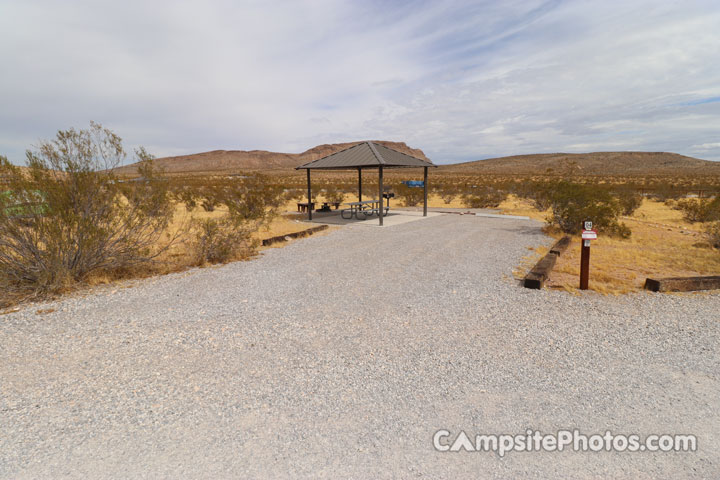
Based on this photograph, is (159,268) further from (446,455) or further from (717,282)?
(717,282)

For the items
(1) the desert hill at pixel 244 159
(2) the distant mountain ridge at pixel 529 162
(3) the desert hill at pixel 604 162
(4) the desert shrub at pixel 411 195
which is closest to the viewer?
(4) the desert shrub at pixel 411 195

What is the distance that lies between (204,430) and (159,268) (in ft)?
15.8

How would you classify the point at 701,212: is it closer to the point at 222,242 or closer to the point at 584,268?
the point at 584,268

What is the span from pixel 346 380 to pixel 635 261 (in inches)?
261

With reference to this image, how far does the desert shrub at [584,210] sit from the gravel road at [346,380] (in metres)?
5.19

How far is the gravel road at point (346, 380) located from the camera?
2084 millimetres

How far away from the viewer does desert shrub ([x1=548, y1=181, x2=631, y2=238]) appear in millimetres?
9461

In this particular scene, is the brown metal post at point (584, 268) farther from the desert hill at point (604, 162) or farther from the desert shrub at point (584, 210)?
the desert hill at point (604, 162)

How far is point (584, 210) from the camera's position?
31.6 feet

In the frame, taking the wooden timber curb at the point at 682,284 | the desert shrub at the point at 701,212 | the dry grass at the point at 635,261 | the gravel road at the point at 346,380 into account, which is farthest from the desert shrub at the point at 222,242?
the desert shrub at the point at 701,212

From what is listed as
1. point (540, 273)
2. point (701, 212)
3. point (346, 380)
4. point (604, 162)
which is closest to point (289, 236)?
point (540, 273)

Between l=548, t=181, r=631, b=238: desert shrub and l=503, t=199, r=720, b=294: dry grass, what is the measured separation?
357 mm

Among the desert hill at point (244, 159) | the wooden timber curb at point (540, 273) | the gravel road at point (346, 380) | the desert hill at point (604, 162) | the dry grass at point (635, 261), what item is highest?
the desert hill at point (244, 159)

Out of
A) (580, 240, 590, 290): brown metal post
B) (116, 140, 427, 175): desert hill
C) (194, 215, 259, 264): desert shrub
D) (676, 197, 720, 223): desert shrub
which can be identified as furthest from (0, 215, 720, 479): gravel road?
Answer: (116, 140, 427, 175): desert hill
